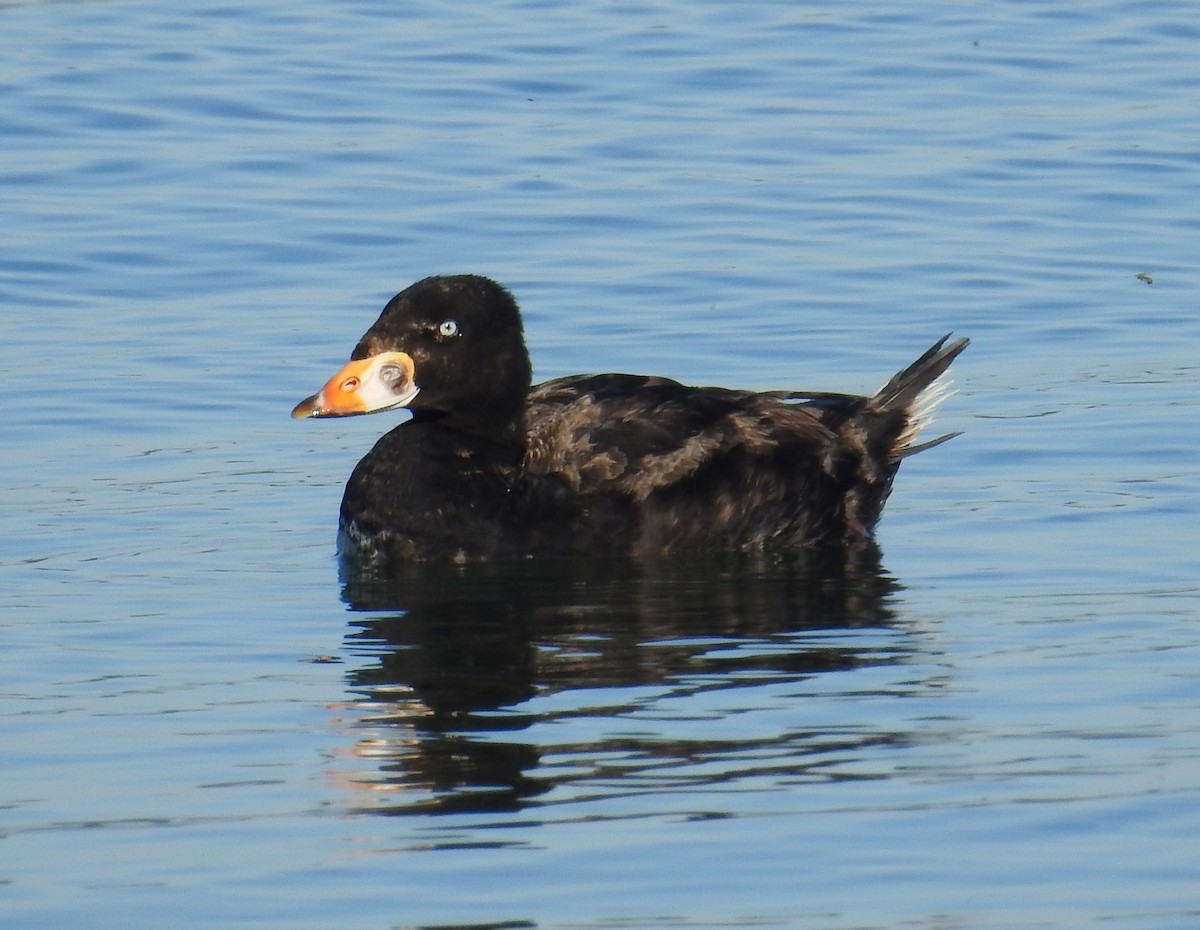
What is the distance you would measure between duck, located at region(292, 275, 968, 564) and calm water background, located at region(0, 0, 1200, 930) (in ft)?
0.76

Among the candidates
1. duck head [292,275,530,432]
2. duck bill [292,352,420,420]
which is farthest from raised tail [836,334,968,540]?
duck bill [292,352,420,420]

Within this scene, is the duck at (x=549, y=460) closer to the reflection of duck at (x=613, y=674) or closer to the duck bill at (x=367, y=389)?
the duck bill at (x=367, y=389)

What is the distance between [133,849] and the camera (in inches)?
229

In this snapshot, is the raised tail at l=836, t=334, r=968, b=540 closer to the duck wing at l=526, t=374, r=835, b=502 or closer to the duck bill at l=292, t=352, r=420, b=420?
the duck wing at l=526, t=374, r=835, b=502

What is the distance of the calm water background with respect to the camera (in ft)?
18.9

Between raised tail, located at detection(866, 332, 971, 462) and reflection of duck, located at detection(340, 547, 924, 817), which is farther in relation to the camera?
raised tail, located at detection(866, 332, 971, 462)

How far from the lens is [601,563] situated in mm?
9102

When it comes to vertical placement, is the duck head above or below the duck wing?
above

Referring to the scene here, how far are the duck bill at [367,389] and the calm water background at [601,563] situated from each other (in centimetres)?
53

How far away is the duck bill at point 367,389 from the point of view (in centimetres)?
916

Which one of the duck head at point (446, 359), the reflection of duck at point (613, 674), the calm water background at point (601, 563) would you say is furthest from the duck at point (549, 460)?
the calm water background at point (601, 563)

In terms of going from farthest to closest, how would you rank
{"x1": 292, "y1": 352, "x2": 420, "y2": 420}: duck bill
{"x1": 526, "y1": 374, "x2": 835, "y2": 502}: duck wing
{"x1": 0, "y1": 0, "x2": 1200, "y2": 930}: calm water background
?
{"x1": 526, "y1": 374, "x2": 835, "y2": 502}: duck wing, {"x1": 292, "y1": 352, "x2": 420, "y2": 420}: duck bill, {"x1": 0, "y1": 0, "x2": 1200, "y2": 930}: calm water background

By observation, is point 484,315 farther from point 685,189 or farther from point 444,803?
point 685,189

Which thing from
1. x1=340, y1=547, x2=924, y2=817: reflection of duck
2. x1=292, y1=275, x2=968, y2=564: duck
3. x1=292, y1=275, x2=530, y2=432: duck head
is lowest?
x1=340, y1=547, x2=924, y2=817: reflection of duck
